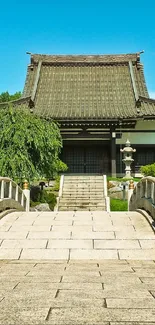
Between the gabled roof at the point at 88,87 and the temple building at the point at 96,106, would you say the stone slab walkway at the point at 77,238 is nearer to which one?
the temple building at the point at 96,106

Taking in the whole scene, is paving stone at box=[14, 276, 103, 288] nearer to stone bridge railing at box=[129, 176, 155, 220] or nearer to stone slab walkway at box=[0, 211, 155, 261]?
stone slab walkway at box=[0, 211, 155, 261]

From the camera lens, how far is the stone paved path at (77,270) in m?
3.20

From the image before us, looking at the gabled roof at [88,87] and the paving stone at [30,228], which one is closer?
the paving stone at [30,228]

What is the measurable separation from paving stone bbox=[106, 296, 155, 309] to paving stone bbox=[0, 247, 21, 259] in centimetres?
409

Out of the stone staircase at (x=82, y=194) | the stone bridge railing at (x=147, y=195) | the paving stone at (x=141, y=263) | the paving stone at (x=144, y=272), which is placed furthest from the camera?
the stone staircase at (x=82, y=194)

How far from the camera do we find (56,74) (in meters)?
32.6

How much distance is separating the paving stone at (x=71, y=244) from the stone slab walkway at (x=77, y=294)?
64.8 inches

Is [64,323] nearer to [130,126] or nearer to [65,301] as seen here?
[65,301]

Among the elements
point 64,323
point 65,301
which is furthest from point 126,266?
point 64,323

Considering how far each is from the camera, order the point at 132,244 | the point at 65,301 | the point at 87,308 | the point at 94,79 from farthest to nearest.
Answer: the point at 94,79 → the point at 132,244 → the point at 65,301 → the point at 87,308

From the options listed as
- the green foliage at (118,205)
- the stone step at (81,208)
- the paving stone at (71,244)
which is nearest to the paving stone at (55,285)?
the paving stone at (71,244)

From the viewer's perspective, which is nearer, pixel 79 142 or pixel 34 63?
pixel 79 142

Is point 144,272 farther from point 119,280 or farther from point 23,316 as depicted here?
point 23,316

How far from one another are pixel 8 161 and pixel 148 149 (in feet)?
42.3
